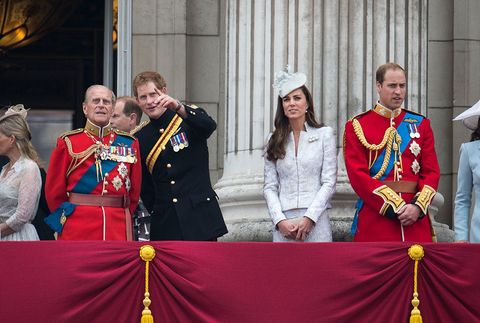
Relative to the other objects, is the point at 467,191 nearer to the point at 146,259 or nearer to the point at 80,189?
the point at 146,259

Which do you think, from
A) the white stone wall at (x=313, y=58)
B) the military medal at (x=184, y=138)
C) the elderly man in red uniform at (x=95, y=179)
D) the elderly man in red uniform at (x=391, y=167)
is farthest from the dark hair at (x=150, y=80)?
the white stone wall at (x=313, y=58)

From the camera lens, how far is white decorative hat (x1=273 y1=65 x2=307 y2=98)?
421 inches

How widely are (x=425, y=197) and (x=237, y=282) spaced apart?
1522 millimetres

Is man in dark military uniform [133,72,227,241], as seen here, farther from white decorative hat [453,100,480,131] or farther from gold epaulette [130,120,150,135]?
white decorative hat [453,100,480,131]

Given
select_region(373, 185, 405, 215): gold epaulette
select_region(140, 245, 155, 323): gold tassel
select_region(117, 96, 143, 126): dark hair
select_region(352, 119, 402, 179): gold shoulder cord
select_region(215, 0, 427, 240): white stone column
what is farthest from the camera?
select_region(215, 0, 427, 240): white stone column

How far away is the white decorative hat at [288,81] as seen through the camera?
35.1 feet

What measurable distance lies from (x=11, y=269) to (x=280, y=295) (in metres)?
1.52

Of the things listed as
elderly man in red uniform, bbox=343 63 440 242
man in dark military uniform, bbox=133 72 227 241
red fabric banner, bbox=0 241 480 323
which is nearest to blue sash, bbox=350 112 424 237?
elderly man in red uniform, bbox=343 63 440 242

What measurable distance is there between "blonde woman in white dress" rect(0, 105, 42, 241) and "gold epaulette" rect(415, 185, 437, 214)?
243cm

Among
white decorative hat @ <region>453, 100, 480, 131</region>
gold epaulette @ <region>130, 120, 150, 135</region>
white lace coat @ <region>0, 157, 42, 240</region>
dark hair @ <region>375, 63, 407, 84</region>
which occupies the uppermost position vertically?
dark hair @ <region>375, 63, 407, 84</region>

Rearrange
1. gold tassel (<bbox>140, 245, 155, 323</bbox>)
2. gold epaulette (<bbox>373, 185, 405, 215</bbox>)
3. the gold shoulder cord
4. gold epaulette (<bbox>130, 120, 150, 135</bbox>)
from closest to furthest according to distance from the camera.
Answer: gold tassel (<bbox>140, 245, 155, 323</bbox>) → gold epaulette (<bbox>373, 185, 405, 215</bbox>) → the gold shoulder cord → gold epaulette (<bbox>130, 120, 150, 135</bbox>)

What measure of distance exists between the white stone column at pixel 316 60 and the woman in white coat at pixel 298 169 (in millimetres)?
1417

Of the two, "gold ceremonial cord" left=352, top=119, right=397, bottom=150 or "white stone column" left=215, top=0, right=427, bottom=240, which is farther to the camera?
"white stone column" left=215, top=0, right=427, bottom=240

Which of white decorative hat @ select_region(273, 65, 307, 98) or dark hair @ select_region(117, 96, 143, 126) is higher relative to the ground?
white decorative hat @ select_region(273, 65, 307, 98)
